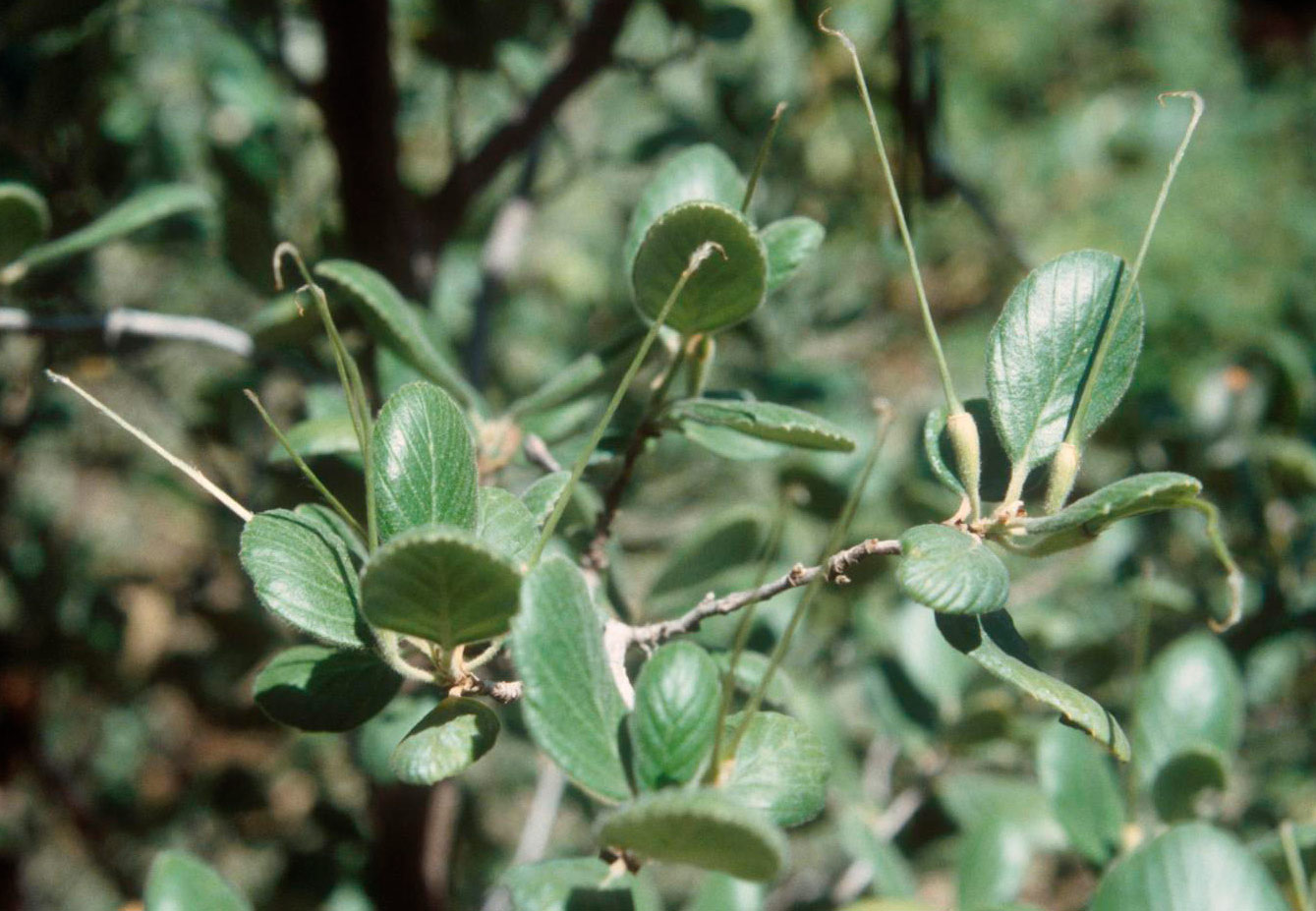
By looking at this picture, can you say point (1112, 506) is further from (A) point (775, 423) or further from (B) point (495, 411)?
(B) point (495, 411)

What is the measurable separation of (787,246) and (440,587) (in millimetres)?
279

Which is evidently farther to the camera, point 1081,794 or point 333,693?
point 1081,794

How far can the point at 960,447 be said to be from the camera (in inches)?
17.9

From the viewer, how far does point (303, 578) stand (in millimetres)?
426

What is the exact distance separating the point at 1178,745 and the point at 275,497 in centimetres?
66

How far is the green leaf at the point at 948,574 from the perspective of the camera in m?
0.39

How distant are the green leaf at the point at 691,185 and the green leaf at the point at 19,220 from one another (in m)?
0.37

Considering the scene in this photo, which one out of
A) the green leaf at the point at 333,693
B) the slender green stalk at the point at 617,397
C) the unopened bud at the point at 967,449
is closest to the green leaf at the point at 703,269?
the slender green stalk at the point at 617,397

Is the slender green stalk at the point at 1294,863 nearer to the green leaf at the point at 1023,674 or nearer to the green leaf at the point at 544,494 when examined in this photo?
the green leaf at the point at 1023,674

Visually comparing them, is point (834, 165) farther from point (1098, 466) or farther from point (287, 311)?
point (287, 311)

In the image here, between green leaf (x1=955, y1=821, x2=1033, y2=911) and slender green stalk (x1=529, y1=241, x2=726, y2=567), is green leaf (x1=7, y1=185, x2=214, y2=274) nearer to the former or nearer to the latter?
slender green stalk (x1=529, y1=241, x2=726, y2=567)

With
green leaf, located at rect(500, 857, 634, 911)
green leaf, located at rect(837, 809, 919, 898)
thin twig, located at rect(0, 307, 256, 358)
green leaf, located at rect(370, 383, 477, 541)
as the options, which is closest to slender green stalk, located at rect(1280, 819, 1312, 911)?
green leaf, located at rect(837, 809, 919, 898)

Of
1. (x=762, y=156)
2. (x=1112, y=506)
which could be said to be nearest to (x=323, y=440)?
(x=762, y=156)

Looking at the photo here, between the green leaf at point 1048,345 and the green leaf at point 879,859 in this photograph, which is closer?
the green leaf at point 1048,345
